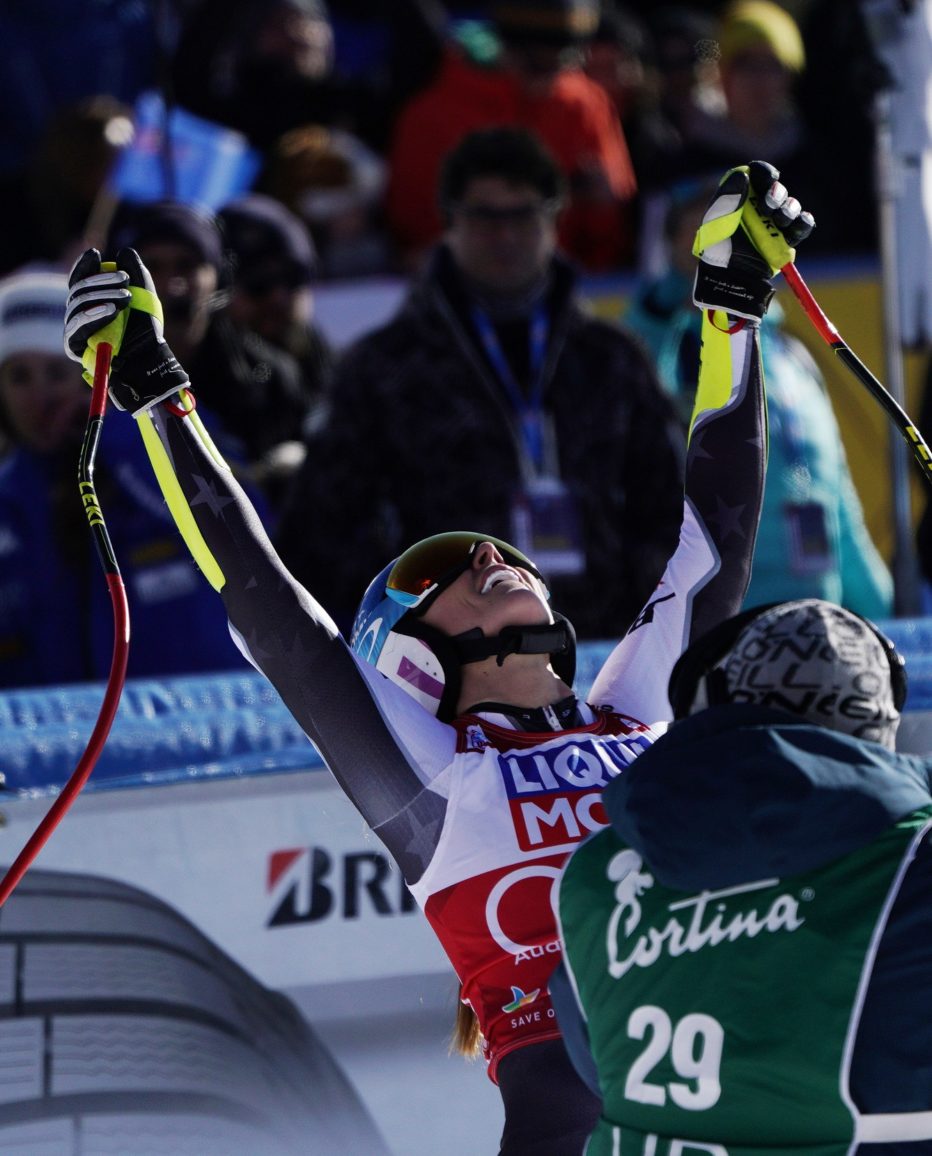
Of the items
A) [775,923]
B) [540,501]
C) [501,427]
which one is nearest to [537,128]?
[501,427]

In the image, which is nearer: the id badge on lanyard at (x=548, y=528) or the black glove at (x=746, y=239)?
the black glove at (x=746, y=239)

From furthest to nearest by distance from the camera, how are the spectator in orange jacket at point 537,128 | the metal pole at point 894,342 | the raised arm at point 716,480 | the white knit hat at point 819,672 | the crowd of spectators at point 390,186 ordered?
the spectator in orange jacket at point 537,128 < the metal pole at point 894,342 < the crowd of spectators at point 390,186 < the raised arm at point 716,480 < the white knit hat at point 819,672

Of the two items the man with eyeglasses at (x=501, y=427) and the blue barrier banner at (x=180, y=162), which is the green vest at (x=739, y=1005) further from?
the blue barrier banner at (x=180, y=162)

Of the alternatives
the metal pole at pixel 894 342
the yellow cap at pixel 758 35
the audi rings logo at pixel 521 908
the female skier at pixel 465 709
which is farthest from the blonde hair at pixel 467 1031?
the yellow cap at pixel 758 35

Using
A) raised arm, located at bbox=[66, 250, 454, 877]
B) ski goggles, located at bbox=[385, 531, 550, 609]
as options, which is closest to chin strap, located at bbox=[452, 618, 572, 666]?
ski goggles, located at bbox=[385, 531, 550, 609]

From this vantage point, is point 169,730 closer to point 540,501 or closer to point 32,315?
point 540,501

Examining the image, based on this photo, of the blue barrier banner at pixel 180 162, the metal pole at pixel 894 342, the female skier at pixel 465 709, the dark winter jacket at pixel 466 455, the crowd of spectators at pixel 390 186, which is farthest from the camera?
the blue barrier banner at pixel 180 162

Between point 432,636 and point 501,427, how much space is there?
1.54m

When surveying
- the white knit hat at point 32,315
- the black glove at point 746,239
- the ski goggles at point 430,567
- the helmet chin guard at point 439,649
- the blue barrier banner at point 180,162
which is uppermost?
the blue barrier banner at point 180,162

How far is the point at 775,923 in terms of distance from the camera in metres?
2.08

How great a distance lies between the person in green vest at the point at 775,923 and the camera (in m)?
2.03

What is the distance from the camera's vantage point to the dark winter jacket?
185 inches

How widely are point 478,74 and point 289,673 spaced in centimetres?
405

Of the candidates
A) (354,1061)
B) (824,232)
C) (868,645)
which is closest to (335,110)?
(824,232)
